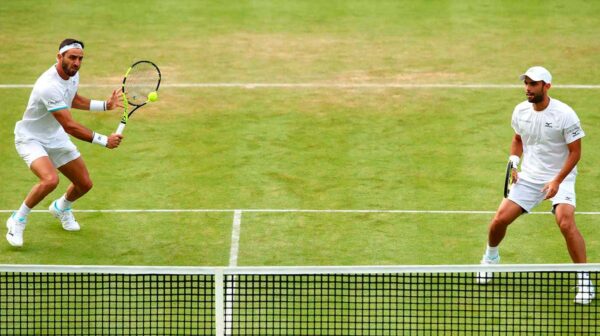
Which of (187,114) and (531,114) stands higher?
(531,114)

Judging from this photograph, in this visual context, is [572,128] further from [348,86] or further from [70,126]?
[348,86]

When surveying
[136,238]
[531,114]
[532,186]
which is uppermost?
[531,114]

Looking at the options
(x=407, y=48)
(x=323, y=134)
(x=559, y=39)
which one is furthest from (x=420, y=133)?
(x=559, y=39)

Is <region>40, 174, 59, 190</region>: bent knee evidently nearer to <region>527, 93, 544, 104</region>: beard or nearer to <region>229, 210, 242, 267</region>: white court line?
<region>229, 210, 242, 267</region>: white court line

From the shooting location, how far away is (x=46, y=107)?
11.2 meters

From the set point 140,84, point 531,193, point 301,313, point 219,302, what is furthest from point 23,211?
point 531,193

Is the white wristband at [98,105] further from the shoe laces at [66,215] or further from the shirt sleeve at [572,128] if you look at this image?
the shirt sleeve at [572,128]

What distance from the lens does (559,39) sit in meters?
19.5

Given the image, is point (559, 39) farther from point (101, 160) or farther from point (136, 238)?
point (136, 238)

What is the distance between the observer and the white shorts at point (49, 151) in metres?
→ 11.4

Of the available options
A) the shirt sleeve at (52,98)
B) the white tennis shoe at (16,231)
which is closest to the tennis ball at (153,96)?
the shirt sleeve at (52,98)

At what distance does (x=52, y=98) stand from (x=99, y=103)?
69 centimetres

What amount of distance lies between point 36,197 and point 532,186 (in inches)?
188

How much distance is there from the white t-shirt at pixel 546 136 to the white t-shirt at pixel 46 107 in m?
4.30
